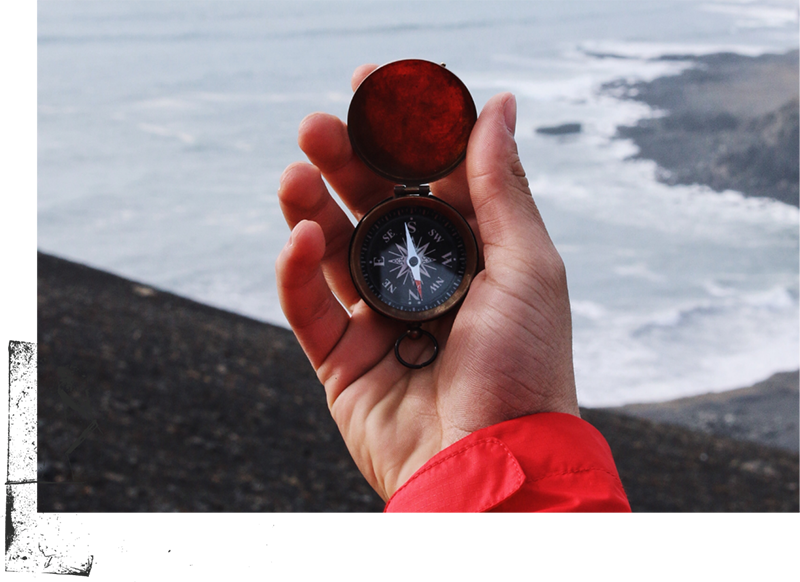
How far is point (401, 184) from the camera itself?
2010 mm

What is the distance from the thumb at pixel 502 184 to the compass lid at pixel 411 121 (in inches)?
5.8

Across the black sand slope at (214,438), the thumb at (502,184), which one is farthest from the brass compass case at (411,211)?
the black sand slope at (214,438)

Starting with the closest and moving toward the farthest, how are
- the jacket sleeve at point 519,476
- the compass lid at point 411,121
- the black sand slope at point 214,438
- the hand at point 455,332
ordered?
the jacket sleeve at point 519,476 < the hand at point 455,332 < the compass lid at point 411,121 < the black sand slope at point 214,438

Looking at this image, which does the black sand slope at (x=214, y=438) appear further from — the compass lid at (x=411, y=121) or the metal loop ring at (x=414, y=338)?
the compass lid at (x=411, y=121)

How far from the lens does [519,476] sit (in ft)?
4.53

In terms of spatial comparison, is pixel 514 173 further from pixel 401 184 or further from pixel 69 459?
pixel 69 459

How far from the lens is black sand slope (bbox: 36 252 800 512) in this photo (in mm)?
3945

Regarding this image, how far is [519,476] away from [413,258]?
823mm

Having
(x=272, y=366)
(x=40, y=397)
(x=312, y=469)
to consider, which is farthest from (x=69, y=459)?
(x=272, y=366)

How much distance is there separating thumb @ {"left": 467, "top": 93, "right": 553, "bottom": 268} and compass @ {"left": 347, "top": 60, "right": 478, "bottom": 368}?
147 mm

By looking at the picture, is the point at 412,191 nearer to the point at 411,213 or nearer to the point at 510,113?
the point at 411,213

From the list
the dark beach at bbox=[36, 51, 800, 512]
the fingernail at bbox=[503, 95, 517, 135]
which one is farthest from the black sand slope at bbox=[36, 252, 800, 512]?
the fingernail at bbox=[503, 95, 517, 135]

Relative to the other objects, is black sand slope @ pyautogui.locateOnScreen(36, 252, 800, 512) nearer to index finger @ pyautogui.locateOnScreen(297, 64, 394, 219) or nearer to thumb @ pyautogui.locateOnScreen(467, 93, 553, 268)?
index finger @ pyautogui.locateOnScreen(297, 64, 394, 219)

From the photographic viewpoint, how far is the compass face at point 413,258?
1936mm
